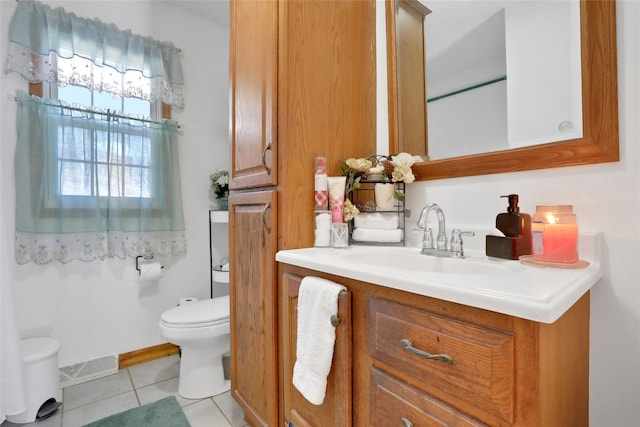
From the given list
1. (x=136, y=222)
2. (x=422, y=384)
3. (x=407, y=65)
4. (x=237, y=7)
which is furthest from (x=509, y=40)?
(x=136, y=222)

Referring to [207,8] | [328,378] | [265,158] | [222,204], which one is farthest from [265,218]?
[207,8]

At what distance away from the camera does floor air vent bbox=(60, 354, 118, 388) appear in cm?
179

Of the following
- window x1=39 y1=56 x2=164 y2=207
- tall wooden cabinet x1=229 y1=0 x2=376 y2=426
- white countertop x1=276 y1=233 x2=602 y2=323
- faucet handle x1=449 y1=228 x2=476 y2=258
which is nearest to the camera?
white countertop x1=276 y1=233 x2=602 y2=323

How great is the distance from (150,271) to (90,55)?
141 cm

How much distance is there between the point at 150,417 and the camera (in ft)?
4.88

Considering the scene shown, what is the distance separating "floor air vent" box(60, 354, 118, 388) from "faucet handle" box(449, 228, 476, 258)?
7.16ft

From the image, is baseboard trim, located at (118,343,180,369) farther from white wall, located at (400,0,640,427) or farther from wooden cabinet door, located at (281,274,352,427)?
white wall, located at (400,0,640,427)

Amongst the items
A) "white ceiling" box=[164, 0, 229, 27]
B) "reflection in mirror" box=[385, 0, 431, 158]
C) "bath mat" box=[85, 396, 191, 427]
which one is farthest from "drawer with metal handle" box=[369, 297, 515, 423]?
"white ceiling" box=[164, 0, 229, 27]

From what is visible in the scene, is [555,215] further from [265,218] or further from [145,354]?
[145,354]

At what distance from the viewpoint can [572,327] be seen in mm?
652

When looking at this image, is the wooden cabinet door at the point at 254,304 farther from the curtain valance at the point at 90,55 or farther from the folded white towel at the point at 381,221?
the curtain valance at the point at 90,55

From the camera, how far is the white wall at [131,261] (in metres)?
1.69

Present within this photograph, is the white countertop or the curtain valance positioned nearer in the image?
the white countertop

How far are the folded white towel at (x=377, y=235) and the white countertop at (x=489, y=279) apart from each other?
0.12 metres
